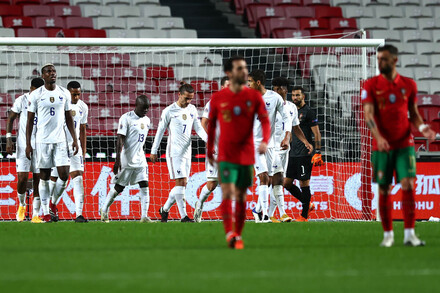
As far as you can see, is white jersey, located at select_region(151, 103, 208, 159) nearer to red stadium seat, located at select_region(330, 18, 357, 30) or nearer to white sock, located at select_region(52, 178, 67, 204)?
white sock, located at select_region(52, 178, 67, 204)

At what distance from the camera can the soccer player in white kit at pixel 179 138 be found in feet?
46.5

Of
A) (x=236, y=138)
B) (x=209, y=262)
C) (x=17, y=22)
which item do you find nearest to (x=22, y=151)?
(x=236, y=138)

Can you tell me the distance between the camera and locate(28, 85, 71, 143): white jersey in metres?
13.2

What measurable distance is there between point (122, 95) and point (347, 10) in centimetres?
868

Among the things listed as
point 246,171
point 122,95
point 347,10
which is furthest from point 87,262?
point 347,10

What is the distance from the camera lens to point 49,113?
13.3 m

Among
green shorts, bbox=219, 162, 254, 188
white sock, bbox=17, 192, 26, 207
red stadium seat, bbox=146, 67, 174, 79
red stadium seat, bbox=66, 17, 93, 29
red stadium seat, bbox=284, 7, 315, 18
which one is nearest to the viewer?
green shorts, bbox=219, 162, 254, 188

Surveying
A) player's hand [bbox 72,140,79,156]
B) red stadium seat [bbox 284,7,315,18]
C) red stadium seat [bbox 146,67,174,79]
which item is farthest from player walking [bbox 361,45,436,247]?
red stadium seat [bbox 284,7,315,18]

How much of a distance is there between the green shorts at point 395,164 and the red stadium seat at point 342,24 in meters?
14.3

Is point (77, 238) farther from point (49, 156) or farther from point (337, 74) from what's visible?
point (337, 74)

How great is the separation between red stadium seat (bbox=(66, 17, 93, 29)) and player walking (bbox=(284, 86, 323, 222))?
25.5 feet

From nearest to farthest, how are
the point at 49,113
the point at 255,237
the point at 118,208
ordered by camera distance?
the point at 255,237, the point at 49,113, the point at 118,208

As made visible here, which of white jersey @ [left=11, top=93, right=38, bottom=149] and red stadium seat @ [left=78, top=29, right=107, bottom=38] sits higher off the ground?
red stadium seat @ [left=78, top=29, right=107, bottom=38]

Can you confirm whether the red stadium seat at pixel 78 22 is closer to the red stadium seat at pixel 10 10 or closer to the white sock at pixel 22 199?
the red stadium seat at pixel 10 10
